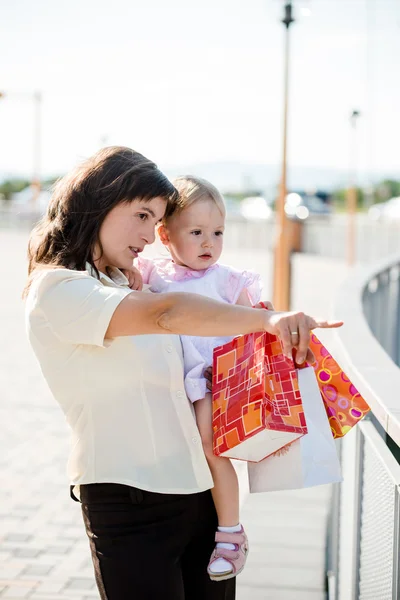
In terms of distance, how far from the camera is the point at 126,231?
2350 mm

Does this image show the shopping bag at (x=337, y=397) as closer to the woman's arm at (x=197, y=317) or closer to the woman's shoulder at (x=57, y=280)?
the woman's arm at (x=197, y=317)

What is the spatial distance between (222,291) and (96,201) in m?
0.69

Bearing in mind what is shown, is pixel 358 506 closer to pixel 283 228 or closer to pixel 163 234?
pixel 163 234

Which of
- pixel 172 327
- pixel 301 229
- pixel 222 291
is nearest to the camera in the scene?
pixel 172 327

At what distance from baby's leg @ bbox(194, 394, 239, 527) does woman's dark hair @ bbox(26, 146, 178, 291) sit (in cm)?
52

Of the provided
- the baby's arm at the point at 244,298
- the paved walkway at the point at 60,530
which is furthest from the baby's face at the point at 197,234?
the paved walkway at the point at 60,530

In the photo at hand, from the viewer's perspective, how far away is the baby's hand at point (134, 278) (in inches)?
101

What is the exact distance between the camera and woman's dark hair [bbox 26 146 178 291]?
2314mm

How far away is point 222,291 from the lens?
2.89 meters

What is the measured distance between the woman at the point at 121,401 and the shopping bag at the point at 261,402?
120mm

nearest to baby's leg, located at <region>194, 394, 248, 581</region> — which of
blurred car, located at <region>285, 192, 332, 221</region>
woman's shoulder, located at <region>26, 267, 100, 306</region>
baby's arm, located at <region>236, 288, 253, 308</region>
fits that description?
baby's arm, located at <region>236, 288, 253, 308</region>

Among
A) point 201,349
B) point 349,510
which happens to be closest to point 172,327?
point 201,349

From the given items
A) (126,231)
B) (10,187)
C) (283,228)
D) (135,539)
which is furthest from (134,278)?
(10,187)

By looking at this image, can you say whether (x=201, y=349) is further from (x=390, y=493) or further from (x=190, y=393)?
(x=390, y=493)
